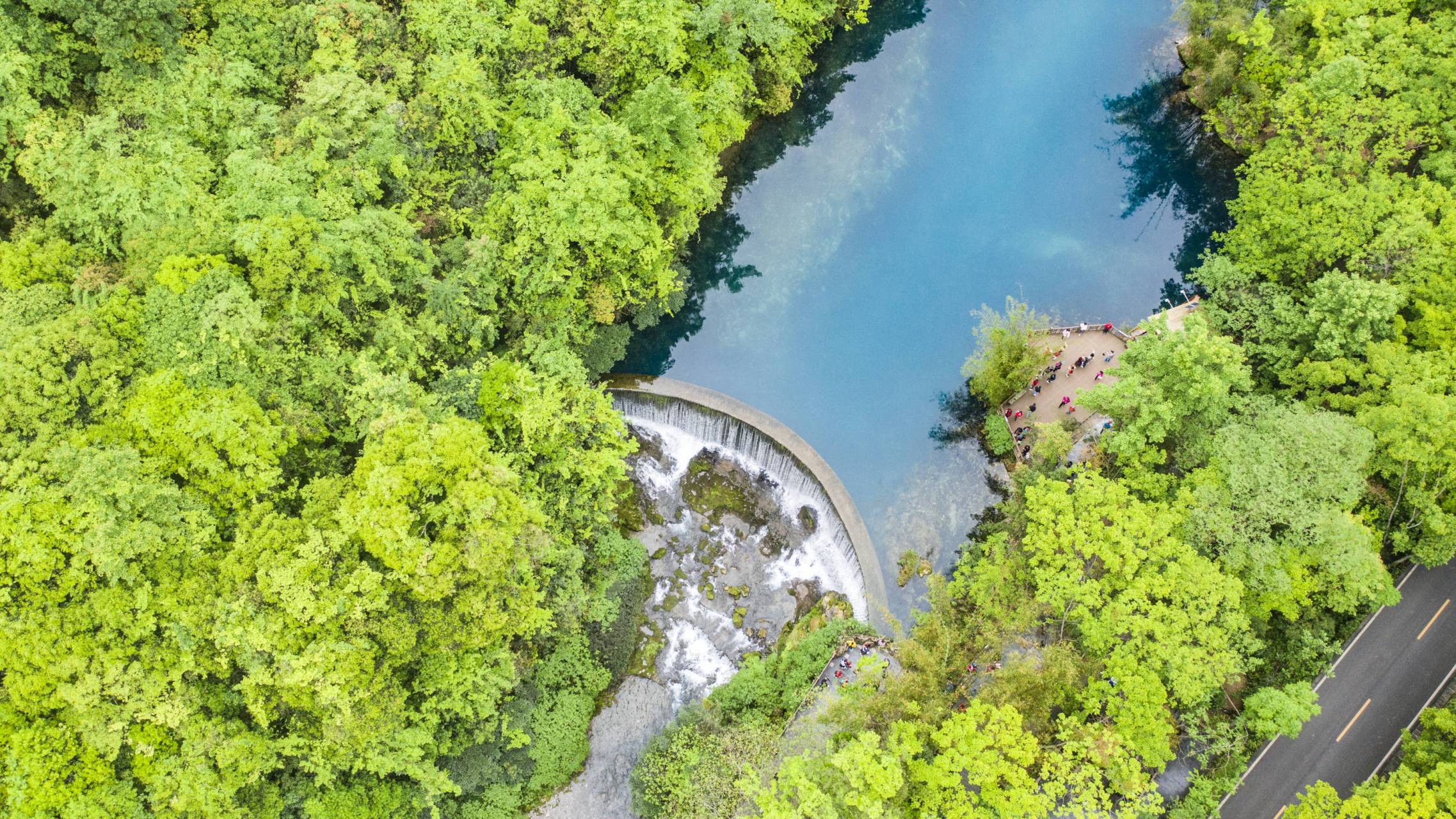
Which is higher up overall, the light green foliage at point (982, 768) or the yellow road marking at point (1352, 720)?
the light green foliage at point (982, 768)

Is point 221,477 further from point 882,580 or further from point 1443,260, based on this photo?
point 1443,260

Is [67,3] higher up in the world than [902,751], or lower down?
higher up

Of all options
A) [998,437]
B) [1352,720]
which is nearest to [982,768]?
[998,437]

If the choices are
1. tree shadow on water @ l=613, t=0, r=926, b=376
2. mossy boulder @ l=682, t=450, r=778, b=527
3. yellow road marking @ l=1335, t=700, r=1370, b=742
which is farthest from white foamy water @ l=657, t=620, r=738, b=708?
yellow road marking @ l=1335, t=700, r=1370, b=742

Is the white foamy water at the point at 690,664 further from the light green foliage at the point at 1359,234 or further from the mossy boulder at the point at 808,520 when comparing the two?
the light green foliage at the point at 1359,234

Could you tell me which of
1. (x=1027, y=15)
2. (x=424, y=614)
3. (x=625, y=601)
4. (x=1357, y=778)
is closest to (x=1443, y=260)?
(x=1357, y=778)

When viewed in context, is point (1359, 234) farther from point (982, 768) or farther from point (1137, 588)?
point (982, 768)

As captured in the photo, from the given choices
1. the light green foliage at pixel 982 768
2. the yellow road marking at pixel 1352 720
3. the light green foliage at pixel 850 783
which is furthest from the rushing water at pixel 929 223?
the yellow road marking at pixel 1352 720
